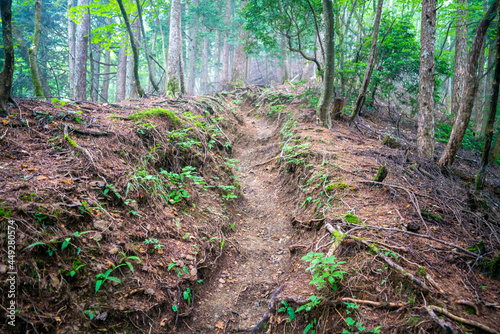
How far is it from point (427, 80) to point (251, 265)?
7.14 metres

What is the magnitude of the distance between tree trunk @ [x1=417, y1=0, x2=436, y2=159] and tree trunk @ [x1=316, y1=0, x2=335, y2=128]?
8.20 ft

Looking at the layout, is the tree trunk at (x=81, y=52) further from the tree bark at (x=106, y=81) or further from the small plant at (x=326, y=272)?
the small plant at (x=326, y=272)

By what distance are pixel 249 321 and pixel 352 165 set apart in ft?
12.1

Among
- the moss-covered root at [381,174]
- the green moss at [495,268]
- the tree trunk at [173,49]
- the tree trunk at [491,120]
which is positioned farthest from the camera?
the tree trunk at [173,49]

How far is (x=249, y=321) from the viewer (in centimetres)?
325

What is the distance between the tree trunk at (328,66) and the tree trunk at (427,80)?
2.50 m

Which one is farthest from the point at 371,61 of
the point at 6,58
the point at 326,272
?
the point at 6,58

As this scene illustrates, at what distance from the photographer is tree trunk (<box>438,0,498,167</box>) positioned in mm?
5012

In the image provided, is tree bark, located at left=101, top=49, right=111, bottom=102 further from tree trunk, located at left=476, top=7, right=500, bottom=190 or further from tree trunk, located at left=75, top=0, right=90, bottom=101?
tree trunk, located at left=476, top=7, right=500, bottom=190

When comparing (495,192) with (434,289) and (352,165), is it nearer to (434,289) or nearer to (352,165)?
(352,165)

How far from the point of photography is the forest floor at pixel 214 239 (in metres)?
2.39

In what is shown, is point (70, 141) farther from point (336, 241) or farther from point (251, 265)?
point (336, 241)

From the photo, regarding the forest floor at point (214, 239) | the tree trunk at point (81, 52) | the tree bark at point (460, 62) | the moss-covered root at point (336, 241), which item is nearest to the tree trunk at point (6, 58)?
the forest floor at point (214, 239)

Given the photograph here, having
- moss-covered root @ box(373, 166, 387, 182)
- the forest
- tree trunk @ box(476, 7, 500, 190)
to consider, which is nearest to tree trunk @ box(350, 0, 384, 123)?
the forest
